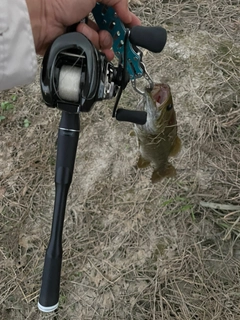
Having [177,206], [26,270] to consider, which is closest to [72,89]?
[177,206]

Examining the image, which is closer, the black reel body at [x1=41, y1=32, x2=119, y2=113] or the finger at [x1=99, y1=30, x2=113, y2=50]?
the black reel body at [x1=41, y1=32, x2=119, y2=113]

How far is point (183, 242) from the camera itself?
234cm

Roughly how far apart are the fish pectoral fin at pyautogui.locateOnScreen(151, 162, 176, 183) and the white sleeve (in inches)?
46.2

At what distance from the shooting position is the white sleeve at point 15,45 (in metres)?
1.14

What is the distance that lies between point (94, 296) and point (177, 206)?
75 cm

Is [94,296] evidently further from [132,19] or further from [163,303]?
[132,19]

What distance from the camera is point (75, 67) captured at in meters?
1.18

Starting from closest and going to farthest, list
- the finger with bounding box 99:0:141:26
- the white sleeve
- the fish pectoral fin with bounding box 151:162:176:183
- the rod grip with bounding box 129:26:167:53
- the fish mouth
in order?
the white sleeve, the rod grip with bounding box 129:26:167:53, the finger with bounding box 99:0:141:26, the fish mouth, the fish pectoral fin with bounding box 151:162:176:183

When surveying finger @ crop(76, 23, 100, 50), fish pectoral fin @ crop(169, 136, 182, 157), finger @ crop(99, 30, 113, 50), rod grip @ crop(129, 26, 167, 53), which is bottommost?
fish pectoral fin @ crop(169, 136, 182, 157)

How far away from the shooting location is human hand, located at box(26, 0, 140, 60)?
144 cm

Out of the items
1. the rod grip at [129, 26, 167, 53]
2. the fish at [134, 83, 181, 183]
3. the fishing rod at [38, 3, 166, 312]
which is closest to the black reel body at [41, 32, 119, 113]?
the fishing rod at [38, 3, 166, 312]

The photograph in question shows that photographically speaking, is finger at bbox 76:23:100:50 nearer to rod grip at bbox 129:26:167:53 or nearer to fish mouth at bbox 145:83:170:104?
rod grip at bbox 129:26:167:53

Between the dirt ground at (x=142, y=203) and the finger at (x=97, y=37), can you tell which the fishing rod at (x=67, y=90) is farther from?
the dirt ground at (x=142, y=203)

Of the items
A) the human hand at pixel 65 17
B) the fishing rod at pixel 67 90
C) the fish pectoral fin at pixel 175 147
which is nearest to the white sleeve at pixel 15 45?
the fishing rod at pixel 67 90
